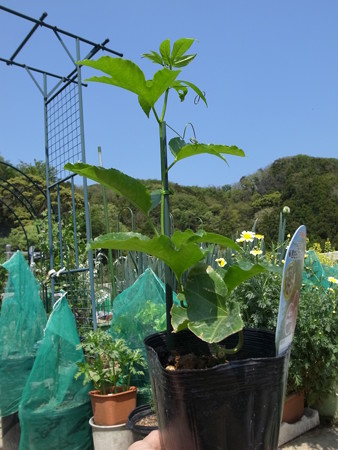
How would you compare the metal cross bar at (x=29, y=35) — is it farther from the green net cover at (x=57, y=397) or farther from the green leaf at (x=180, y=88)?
the green leaf at (x=180, y=88)

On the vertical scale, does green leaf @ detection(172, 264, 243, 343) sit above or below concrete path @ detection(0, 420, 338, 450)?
above

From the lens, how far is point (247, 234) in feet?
8.43

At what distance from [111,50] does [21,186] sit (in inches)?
575

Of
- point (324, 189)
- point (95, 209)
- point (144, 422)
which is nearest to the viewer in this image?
point (144, 422)

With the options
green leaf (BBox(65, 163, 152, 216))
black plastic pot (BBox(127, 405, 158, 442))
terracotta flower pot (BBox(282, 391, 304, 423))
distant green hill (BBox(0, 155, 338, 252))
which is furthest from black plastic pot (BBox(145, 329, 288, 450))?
distant green hill (BBox(0, 155, 338, 252))

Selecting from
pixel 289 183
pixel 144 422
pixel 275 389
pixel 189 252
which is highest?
pixel 289 183

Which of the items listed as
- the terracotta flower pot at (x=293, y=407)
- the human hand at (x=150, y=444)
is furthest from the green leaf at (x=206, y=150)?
the terracotta flower pot at (x=293, y=407)

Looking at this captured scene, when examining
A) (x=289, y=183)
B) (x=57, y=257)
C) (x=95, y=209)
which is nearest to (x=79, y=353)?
(x=57, y=257)

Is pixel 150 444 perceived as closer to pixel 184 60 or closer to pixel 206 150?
pixel 206 150

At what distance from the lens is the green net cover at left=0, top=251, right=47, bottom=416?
9.07 feet

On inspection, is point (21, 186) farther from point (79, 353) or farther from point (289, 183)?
point (79, 353)

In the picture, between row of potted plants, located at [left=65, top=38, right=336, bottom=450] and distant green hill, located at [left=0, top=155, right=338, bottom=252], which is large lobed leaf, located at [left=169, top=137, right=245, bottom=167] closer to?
row of potted plants, located at [left=65, top=38, right=336, bottom=450]

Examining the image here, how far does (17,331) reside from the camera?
286cm

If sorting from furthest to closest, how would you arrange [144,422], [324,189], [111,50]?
[324,189], [111,50], [144,422]
